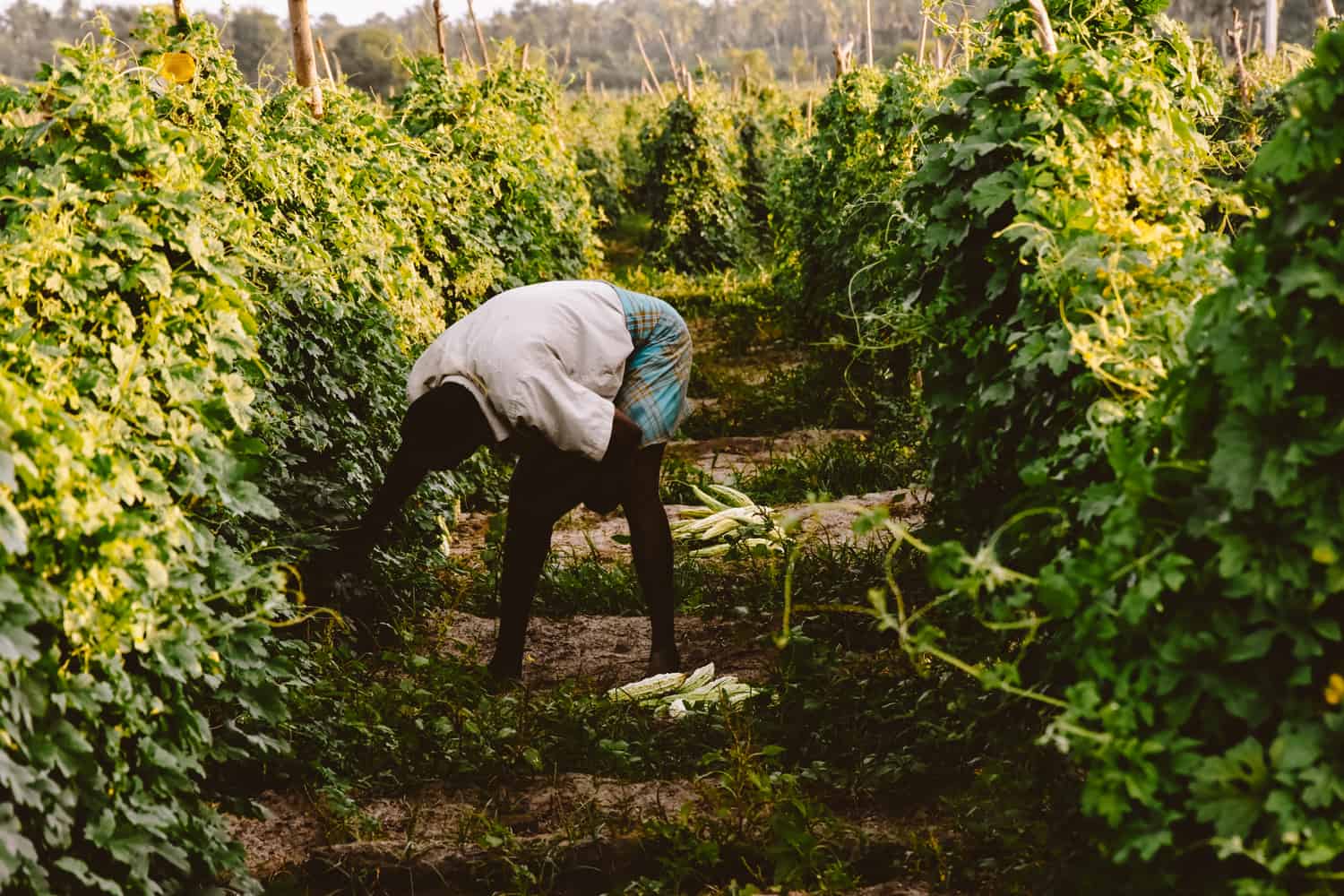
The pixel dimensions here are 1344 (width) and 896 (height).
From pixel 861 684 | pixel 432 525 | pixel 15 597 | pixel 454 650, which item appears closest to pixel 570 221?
pixel 432 525

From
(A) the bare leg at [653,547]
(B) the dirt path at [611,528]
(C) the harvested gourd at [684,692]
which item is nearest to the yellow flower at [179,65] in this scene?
(A) the bare leg at [653,547]

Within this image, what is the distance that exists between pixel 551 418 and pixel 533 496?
1.22ft

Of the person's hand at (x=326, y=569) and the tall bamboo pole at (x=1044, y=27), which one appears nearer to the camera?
the tall bamboo pole at (x=1044, y=27)

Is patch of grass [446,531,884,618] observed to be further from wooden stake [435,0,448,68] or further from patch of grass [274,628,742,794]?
wooden stake [435,0,448,68]

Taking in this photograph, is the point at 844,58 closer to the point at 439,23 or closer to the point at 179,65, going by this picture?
the point at 439,23

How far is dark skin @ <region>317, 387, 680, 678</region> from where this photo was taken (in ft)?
15.9

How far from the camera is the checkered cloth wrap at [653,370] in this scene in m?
5.20

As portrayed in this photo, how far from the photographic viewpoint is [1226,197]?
324 centimetres

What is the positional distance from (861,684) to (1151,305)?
2060 mm

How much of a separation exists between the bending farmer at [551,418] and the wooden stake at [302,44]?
9.21 feet

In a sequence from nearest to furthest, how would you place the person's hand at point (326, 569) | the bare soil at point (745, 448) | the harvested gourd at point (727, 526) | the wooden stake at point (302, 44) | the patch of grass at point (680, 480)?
the person's hand at point (326, 569) → the harvested gourd at point (727, 526) → the wooden stake at point (302, 44) → the patch of grass at point (680, 480) → the bare soil at point (745, 448)

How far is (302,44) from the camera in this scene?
25.6 feet

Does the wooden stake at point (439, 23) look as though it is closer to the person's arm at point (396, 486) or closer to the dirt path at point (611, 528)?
the dirt path at point (611, 528)

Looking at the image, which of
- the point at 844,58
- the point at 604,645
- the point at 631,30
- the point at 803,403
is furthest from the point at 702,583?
the point at 631,30
